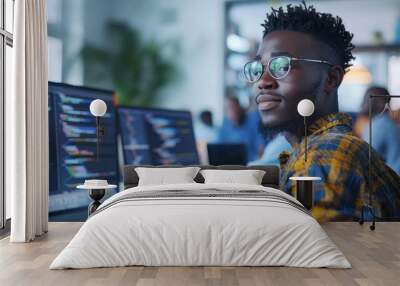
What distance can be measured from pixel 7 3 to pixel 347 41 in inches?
168

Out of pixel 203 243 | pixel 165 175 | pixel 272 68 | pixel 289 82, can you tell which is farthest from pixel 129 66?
pixel 203 243

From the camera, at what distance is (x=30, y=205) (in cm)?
589

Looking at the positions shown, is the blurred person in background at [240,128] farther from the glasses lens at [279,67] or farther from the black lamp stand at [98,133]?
the black lamp stand at [98,133]

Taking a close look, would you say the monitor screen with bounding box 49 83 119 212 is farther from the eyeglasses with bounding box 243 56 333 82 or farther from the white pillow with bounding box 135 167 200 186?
the eyeglasses with bounding box 243 56 333 82

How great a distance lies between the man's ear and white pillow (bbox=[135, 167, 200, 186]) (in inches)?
83.4

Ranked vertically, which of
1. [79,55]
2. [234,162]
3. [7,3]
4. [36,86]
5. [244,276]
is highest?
[7,3]

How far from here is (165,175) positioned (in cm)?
673

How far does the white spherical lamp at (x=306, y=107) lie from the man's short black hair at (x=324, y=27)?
0.87m

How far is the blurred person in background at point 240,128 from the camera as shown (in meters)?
7.56

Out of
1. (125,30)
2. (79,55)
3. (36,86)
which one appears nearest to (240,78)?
(125,30)

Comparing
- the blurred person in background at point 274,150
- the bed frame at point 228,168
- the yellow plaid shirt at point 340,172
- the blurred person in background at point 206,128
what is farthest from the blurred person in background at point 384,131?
the blurred person in background at point 206,128

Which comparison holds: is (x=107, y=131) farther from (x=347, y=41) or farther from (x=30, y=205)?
(x=347, y=41)

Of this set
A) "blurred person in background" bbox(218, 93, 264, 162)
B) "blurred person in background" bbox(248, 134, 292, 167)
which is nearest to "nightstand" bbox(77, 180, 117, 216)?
"blurred person in background" bbox(218, 93, 264, 162)

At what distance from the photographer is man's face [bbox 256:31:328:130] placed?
24.5 feet
